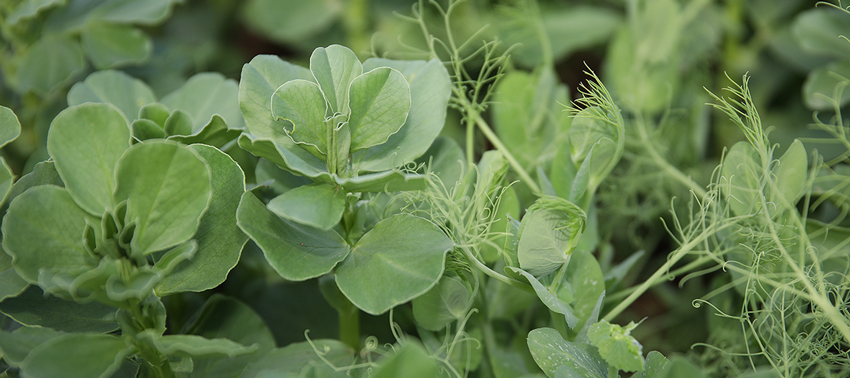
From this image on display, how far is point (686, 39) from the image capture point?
0.56 m

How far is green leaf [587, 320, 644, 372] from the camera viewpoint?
0.81 feet

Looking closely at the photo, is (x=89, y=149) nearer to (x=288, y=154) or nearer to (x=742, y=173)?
(x=288, y=154)

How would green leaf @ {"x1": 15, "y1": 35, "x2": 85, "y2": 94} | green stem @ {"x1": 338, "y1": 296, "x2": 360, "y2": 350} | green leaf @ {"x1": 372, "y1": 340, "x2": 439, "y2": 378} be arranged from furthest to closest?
green leaf @ {"x1": 15, "y1": 35, "x2": 85, "y2": 94}, green stem @ {"x1": 338, "y1": 296, "x2": 360, "y2": 350}, green leaf @ {"x1": 372, "y1": 340, "x2": 439, "y2": 378}

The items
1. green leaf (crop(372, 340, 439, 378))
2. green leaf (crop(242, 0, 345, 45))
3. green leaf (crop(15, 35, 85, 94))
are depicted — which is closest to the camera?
green leaf (crop(372, 340, 439, 378))

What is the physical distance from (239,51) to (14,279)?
0.56 metres

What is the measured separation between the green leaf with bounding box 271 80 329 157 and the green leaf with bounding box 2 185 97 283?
102 mm

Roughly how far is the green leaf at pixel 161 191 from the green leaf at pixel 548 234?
5.8 inches

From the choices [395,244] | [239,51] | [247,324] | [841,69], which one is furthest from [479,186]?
[239,51]

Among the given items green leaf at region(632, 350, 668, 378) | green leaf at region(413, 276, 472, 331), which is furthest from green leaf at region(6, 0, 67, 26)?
green leaf at region(632, 350, 668, 378)

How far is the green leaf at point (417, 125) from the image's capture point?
29 centimetres

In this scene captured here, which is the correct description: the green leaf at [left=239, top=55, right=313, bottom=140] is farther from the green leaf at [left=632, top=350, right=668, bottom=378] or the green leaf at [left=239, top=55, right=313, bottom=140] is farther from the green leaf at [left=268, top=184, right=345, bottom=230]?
the green leaf at [left=632, top=350, right=668, bottom=378]

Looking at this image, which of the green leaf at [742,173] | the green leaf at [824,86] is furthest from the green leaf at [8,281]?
the green leaf at [824,86]

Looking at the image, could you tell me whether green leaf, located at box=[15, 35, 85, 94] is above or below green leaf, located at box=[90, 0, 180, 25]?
below

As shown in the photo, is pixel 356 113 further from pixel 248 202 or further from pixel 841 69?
pixel 841 69
